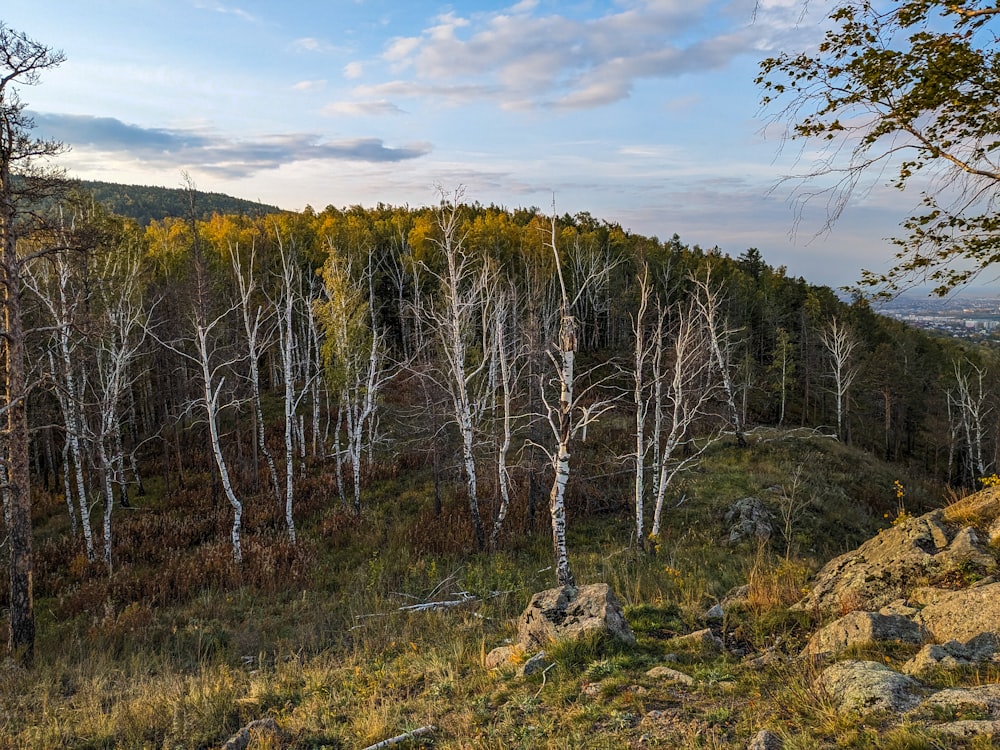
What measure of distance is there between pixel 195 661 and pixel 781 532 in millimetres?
15544

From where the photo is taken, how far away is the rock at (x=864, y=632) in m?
5.14

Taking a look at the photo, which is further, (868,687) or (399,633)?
(399,633)

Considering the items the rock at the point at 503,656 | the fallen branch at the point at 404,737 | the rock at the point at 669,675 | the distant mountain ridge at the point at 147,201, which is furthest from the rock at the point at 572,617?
the distant mountain ridge at the point at 147,201

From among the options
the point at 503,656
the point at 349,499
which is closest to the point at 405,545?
the point at 349,499

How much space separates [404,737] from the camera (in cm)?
486

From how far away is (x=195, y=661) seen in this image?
8695 mm

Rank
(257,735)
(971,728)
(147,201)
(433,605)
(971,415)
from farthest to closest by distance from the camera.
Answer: (147,201) < (971,415) < (433,605) < (257,735) < (971,728)

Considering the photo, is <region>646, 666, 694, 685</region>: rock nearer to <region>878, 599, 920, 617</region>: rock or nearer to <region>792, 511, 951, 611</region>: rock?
<region>878, 599, 920, 617</region>: rock

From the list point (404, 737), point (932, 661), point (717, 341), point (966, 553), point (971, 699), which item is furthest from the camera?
point (717, 341)

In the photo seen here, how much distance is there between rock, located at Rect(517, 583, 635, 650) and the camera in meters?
6.33

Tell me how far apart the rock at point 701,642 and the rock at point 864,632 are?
3.25ft

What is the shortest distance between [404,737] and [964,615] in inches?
218

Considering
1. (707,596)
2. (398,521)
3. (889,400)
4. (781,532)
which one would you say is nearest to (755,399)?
(889,400)

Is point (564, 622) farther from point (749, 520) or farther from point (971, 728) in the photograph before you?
point (749, 520)
